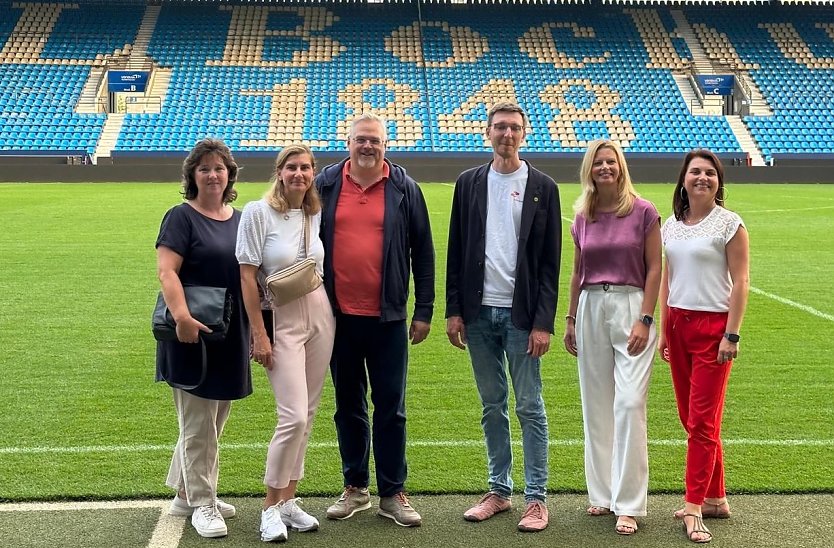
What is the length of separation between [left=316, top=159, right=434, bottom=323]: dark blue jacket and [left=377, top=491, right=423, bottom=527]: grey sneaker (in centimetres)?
83

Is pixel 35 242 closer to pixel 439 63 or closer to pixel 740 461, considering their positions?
pixel 740 461

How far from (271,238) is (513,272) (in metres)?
1.10

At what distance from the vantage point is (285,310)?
4.30 m

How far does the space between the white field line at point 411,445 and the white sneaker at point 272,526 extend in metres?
1.33

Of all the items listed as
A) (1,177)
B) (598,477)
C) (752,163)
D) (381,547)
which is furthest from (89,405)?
(752,163)

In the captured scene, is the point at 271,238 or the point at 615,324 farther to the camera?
the point at 615,324

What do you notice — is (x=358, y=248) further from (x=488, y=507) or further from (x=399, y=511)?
(x=488, y=507)

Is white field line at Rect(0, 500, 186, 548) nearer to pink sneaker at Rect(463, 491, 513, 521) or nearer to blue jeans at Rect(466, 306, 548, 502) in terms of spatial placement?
pink sneaker at Rect(463, 491, 513, 521)

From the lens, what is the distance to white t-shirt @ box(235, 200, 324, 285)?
4211 millimetres

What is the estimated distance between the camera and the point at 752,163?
113ft

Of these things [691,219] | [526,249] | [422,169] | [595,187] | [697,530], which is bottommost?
[697,530]

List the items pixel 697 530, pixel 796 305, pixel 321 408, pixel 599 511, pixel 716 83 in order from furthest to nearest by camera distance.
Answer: pixel 716 83 < pixel 796 305 < pixel 321 408 < pixel 599 511 < pixel 697 530

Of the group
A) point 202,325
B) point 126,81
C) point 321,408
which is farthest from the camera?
point 126,81

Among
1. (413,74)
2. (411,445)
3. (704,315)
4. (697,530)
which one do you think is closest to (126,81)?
(413,74)
